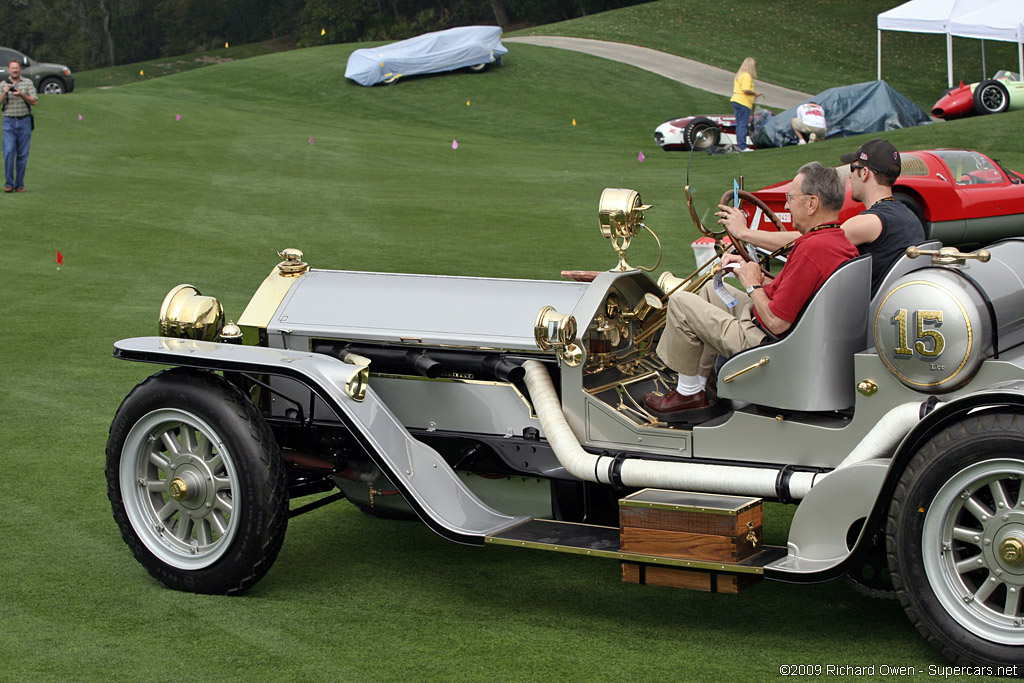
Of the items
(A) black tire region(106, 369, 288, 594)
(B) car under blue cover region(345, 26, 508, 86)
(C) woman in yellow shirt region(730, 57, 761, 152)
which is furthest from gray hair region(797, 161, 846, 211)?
(B) car under blue cover region(345, 26, 508, 86)

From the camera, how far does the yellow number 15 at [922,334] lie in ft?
12.7

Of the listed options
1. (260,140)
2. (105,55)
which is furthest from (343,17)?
(260,140)

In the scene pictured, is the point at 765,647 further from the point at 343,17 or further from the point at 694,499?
the point at 343,17

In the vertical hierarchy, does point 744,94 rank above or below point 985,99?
above

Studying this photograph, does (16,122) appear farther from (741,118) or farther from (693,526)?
(693,526)

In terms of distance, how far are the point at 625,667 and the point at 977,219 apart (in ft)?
35.2

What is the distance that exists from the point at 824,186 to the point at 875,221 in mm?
254

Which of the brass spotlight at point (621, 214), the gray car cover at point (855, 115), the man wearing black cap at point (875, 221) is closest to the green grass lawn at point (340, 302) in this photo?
the brass spotlight at point (621, 214)

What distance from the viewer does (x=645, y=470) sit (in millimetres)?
4441

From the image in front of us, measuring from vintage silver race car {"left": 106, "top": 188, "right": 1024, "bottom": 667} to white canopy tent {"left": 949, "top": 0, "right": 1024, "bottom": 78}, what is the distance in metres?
20.8

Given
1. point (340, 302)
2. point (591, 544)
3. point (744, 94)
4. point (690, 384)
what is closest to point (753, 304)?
point (690, 384)

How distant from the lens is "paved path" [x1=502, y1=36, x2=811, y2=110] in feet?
104

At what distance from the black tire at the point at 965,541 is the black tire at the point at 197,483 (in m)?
2.40

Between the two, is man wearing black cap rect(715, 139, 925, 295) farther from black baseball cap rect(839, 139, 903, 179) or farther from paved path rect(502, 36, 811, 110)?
paved path rect(502, 36, 811, 110)
